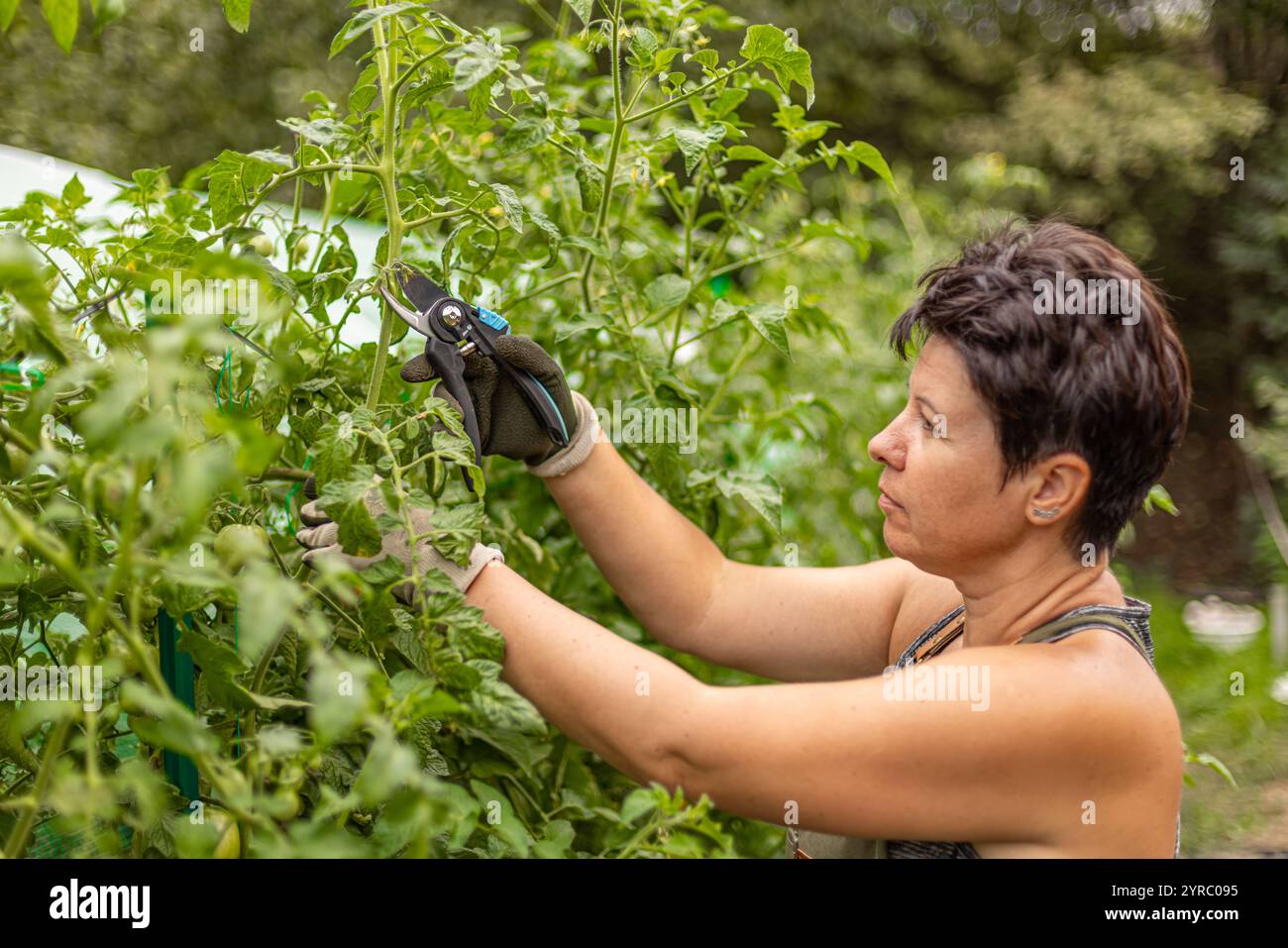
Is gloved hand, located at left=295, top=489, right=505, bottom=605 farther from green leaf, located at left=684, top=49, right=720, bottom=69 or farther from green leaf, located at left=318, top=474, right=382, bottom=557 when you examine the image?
green leaf, located at left=684, top=49, right=720, bottom=69

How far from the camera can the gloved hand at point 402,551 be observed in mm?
1215

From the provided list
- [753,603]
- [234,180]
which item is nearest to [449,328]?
[234,180]

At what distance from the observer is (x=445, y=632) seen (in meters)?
1.18

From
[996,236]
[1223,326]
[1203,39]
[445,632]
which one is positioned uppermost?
[1203,39]

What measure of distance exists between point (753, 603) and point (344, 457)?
0.77 meters

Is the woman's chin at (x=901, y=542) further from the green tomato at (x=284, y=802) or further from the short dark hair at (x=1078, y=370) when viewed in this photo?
the green tomato at (x=284, y=802)

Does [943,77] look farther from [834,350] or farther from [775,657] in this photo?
[775,657]

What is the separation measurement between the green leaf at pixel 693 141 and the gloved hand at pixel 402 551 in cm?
50

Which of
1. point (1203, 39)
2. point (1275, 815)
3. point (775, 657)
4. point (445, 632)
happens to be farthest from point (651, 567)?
point (1203, 39)

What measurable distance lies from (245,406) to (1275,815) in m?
3.38

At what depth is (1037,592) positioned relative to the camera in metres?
1.40

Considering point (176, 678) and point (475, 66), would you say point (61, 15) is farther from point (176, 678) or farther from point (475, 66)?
point (176, 678)

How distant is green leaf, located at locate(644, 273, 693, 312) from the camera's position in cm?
164
